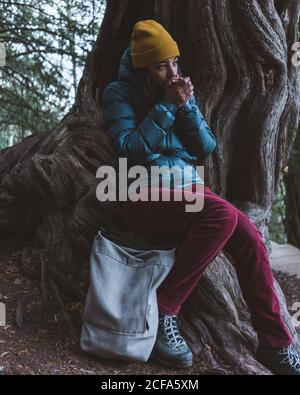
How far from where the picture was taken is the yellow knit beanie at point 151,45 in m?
3.01

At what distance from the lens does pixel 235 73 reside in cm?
364

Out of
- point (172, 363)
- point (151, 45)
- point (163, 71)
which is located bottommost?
point (172, 363)

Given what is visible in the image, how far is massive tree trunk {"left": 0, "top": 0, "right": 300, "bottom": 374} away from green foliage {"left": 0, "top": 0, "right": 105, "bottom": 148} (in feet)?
5.32

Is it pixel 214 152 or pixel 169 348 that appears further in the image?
pixel 214 152

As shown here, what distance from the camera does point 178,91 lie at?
2.97m

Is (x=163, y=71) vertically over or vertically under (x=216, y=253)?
over

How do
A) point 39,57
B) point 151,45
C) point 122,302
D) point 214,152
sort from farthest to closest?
point 39,57 → point 214,152 → point 151,45 → point 122,302

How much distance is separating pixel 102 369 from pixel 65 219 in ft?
3.69

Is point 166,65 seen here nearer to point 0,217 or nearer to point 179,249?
point 179,249

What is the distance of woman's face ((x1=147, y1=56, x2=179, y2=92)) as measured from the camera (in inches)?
121

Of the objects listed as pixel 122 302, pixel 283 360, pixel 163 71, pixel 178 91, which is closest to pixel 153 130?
pixel 178 91

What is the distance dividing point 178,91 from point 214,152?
861 mm

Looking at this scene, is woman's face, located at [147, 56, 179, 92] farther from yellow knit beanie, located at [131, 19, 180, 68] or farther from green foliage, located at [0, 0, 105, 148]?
green foliage, located at [0, 0, 105, 148]

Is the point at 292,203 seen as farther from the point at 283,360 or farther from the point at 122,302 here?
the point at 122,302
